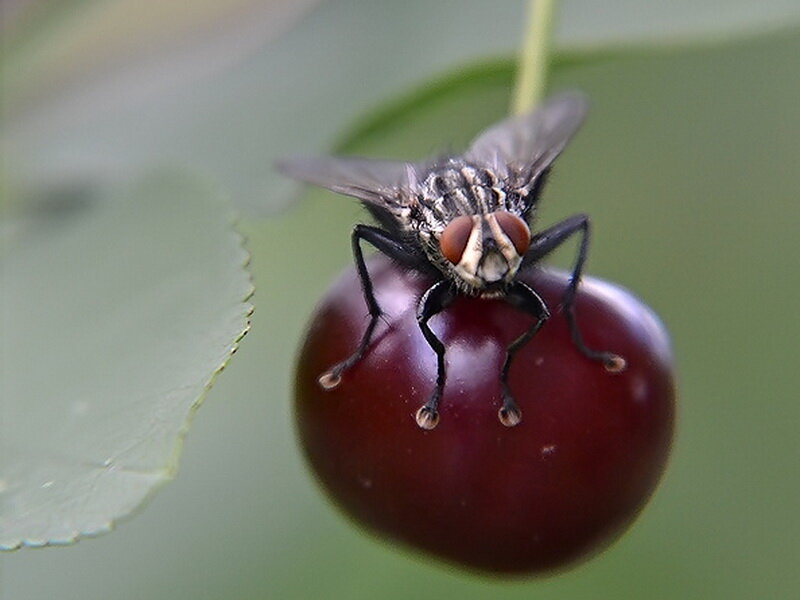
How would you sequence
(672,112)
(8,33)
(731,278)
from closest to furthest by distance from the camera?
(8,33)
(731,278)
(672,112)

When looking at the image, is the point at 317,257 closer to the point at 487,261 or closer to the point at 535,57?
the point at 535,57

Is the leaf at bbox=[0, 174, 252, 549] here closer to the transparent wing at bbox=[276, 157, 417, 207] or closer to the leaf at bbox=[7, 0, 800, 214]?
the transparent wing at bbox=[276, 157, 417, 207]

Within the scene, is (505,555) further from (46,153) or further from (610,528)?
(46,153)

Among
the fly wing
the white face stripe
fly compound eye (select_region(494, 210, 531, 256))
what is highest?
the fly wing

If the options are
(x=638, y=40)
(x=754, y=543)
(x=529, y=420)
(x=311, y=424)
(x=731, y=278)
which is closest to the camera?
(x=529, y=420)

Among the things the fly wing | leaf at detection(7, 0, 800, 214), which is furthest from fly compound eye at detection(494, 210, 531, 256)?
leaf at detection(7, 0, 800, 214)

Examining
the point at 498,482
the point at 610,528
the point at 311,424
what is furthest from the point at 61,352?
the point at 610,528

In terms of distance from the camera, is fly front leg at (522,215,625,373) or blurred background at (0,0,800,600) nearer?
fly front leg at (522,215,625,373)
